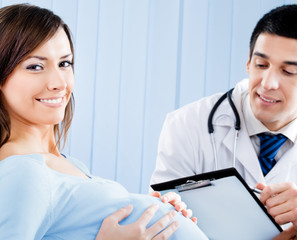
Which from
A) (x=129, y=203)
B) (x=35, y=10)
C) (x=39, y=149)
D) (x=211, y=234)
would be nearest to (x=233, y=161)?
(x=211, y=234)

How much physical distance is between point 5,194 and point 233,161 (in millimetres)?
939

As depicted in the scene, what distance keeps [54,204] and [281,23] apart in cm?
109

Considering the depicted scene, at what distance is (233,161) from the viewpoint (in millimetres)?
1600

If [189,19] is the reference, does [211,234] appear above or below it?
below

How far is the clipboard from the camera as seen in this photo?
42.8 inches

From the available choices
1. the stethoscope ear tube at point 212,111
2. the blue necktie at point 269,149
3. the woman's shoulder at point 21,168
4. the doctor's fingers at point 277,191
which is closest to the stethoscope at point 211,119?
the stethoscope ear tube at point 212,111

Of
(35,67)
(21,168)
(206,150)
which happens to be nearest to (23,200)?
(21,168)

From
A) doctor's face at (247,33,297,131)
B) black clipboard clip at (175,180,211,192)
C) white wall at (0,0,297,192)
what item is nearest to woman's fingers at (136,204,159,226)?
black clipboard clip at (175,180,211,192)

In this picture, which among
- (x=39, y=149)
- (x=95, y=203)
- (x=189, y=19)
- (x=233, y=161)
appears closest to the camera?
(x=95, y=203)

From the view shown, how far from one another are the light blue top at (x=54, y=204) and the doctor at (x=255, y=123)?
55 centimetres

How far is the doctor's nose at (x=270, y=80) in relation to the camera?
1.55 metres

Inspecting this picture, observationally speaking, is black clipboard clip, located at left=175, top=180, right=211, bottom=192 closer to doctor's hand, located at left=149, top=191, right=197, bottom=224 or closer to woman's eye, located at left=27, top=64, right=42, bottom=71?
doctor's hand, located at left=149, top=191, right=197, bottom=224

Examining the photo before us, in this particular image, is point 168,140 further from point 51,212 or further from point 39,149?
point 51,212

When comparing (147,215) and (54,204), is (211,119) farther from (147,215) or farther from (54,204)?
(54,204)
